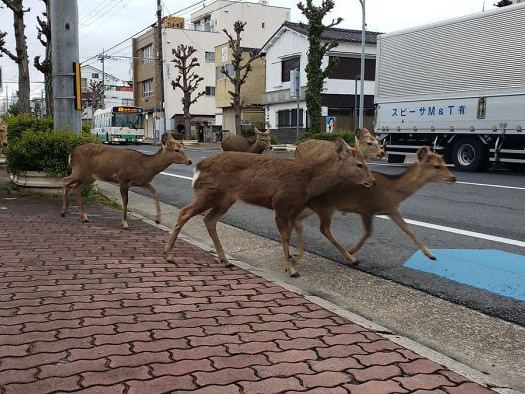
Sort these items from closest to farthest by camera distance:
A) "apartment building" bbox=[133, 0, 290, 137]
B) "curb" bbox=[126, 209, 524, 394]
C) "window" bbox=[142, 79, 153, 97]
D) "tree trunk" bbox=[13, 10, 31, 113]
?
"curb" bbox=[126, 209, 524, 394], "tree trunk" bbox=[13, 10, 31, 113], "apartment building" bbox=[133, 0, 290, 137], "window" bbox=[142, 79, 153, 97]

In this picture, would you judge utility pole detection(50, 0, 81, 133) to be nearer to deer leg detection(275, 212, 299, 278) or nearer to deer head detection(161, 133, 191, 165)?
deer head detection(161, 133, 191, 165)

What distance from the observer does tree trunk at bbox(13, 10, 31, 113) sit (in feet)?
68.5

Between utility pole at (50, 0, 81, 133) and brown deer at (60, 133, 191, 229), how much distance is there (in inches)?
97.2

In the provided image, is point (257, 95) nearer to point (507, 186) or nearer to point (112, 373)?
point (507, 186)

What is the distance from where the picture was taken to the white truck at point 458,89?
1766cm

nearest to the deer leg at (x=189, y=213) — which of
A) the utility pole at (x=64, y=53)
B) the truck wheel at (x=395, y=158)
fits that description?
the utility pole at (x=64, y=53)

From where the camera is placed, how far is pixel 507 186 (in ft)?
45.8

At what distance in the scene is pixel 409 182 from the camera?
20.3 ft

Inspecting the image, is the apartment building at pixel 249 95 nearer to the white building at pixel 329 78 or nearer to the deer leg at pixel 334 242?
the white building at pixel 329 78

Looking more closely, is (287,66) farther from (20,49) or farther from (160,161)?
(160,161)

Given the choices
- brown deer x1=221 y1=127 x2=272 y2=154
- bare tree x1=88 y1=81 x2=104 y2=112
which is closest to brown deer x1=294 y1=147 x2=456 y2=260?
brown deer x1=221 y1=127 x2=272 y2=154

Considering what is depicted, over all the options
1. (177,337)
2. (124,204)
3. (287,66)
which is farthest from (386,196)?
(287,66)

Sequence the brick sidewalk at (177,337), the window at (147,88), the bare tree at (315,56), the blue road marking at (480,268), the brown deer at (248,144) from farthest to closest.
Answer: the window at (147,88), the bare tree at (315,56), the brown deer at (248,144), the blue road marking at (480,268), the brick sidewalk at (177,337)

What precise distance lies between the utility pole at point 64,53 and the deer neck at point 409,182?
7.69 meters
